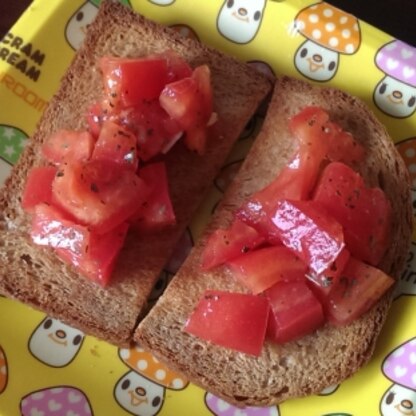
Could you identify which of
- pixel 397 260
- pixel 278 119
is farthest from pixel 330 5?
pixel 397 260

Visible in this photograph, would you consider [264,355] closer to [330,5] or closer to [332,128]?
[332,128]

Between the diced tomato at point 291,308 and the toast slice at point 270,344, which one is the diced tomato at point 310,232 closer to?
the diced tomato at point 291,308

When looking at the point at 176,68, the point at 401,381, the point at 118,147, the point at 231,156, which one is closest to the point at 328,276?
the point at 401,381

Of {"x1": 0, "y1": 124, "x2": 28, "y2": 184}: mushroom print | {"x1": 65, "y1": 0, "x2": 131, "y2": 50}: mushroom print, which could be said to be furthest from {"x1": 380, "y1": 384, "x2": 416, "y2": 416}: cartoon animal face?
{"x1": 65, "y1": 0, "x2": 131, "y2": 50}: mushroom print

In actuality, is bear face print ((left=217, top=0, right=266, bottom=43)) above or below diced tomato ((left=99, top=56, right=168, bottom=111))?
above

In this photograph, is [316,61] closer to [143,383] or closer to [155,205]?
[155,205]

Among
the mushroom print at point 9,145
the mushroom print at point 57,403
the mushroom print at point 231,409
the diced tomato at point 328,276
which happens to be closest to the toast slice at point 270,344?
the mushroom print at point 231,409

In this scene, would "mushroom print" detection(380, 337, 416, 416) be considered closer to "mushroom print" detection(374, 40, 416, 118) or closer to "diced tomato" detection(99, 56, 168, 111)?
"mushroom print" detection(374, 40, 416, 118)
